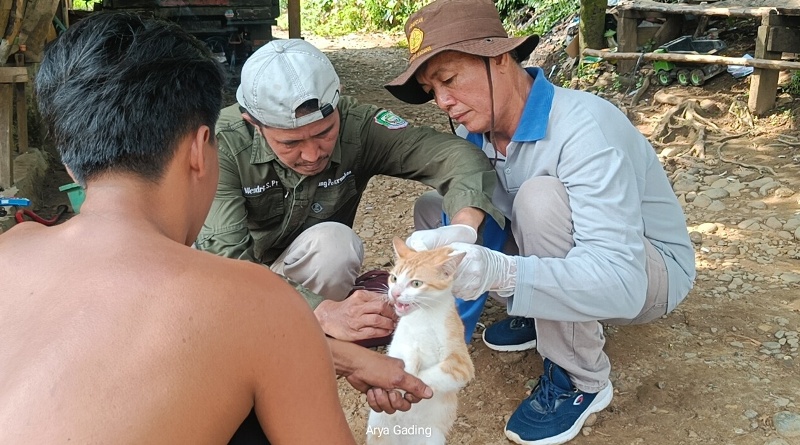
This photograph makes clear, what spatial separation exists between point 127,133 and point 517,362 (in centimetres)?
224

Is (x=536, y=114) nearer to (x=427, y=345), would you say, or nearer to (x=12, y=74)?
(x=427, y=345)

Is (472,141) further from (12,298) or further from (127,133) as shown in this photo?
(12,298)

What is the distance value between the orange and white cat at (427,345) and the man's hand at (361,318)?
0.38 ft

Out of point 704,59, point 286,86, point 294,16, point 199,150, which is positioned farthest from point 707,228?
point 294,16

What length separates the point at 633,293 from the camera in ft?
7.93

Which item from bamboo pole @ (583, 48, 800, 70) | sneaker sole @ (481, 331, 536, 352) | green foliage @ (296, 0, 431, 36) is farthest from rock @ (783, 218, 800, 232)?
green foliage @ (296, 0, 431, 36)

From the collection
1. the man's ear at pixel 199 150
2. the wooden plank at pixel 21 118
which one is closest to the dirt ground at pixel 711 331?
the man's ear at pixel 199 150

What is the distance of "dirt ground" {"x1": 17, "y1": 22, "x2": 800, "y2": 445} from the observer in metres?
2.80

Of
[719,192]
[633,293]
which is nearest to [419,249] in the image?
[633,293]

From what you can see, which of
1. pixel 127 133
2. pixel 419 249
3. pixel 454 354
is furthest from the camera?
pixel 419 249

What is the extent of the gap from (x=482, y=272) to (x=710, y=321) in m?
1.72

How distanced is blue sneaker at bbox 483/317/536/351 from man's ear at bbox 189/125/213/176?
204 cm

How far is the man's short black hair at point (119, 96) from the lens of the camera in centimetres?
146

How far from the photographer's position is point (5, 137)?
185 inches
